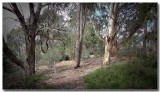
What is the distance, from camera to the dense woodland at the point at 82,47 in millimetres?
4465

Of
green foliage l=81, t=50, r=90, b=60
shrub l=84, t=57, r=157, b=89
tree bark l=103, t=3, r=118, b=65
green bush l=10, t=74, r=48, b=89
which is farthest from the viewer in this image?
green foliage l=81, t=50, r=90, b=60

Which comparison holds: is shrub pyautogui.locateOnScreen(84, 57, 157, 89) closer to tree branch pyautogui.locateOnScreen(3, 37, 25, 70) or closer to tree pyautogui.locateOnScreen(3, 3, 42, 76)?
tree pyautogui.locateOnScreen(3, 3, 42, 76)

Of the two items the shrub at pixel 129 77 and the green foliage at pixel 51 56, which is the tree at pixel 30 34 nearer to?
the green foliage at pixel 51 56

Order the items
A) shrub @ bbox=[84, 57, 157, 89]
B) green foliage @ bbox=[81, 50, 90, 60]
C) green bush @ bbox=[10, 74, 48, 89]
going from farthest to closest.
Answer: green foliage @ bbox=[81, 50, 90, 60], green bush @ bbox=[10, 74, 48, 89], shrub @ bbox=[84, 57, 157, 89]

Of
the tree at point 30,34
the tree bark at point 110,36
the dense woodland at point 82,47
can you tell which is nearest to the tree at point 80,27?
the dense woodland at point 82,47

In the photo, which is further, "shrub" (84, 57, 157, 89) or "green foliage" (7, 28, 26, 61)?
"green foliage" (7, 28, 26, 61)

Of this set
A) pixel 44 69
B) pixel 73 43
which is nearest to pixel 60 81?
pixel 44 69

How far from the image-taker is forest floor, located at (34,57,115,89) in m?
4.52

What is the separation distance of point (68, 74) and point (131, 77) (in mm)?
1026

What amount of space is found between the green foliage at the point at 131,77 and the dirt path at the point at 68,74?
21 cm

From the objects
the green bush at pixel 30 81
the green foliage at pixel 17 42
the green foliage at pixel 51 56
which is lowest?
the green bush at pixel 30 81

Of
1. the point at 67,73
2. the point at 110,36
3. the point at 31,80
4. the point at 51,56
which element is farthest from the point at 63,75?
the point at 110,36

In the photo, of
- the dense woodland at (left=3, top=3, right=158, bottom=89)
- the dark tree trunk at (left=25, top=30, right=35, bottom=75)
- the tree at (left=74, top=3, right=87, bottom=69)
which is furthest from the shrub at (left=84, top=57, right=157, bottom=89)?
the dark tree trunk at (left=25, top=30, right=35, bottom=75)

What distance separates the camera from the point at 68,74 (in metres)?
4.71
